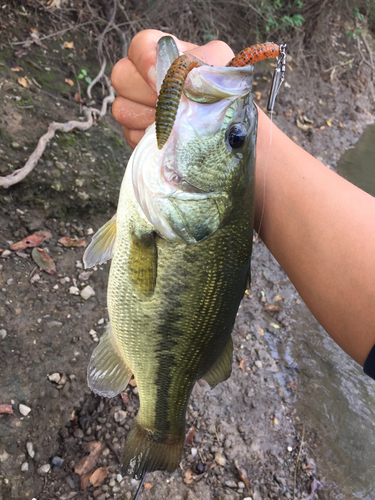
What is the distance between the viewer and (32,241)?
286cm

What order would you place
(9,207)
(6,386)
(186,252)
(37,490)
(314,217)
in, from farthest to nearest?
(9,207)
(6,386)
(37,490)
(314,217)
(186,252)

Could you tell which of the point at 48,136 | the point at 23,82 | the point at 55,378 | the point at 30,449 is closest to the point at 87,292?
the point at 55,378

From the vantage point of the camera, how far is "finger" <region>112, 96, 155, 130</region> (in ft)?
5.59

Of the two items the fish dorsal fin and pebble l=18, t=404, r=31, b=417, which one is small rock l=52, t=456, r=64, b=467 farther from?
the fish dorsal fin

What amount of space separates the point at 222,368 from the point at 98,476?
3.83 ft

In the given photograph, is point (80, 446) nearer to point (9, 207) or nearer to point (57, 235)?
point (57, 235)

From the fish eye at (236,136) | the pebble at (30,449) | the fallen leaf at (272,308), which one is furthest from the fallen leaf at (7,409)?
the fallen leaf at (272,308)

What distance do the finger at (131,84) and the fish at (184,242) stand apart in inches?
12.3

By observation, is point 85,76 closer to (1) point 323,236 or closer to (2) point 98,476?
(1) point 323,236

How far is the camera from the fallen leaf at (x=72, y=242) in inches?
119

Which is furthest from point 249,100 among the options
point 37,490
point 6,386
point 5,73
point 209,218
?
point 5,73

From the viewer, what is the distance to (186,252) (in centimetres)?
141

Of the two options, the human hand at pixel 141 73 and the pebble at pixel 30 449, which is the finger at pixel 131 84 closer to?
the human hand at pixel 141 73

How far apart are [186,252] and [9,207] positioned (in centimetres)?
204
